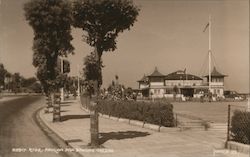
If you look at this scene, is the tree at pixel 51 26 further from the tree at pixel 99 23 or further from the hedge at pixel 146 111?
the tree at pixel 99 23

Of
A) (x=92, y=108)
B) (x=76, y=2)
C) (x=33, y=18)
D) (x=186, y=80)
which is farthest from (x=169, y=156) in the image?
(x=186, y=80)

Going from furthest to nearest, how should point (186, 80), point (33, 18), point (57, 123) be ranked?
point (186, 80)
point (33, 18)
point (57, 123)

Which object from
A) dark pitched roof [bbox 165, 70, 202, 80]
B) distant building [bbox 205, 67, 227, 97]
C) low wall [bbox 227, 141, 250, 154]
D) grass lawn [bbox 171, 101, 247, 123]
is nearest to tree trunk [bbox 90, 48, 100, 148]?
low wall [bbox 227, 141, 250, 154]

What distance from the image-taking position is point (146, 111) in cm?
2466

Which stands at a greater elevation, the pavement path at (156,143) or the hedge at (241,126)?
the hedge at (241,126)

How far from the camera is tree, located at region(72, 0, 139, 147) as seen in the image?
53.8ft

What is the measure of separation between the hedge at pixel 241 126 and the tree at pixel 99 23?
4707mm

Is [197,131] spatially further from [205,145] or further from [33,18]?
[33,18]

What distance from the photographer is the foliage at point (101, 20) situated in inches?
645

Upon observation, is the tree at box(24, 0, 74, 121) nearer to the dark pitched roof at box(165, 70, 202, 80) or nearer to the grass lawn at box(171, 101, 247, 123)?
the grass lawn at box(171, 101, 247, 123)

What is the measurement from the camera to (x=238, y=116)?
15273 millimetres

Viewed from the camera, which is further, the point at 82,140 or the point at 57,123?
the point at 57,123

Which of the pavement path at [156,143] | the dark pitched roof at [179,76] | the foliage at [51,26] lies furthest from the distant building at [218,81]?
the pavement path at [156,143]

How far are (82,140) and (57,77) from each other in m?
15.3
